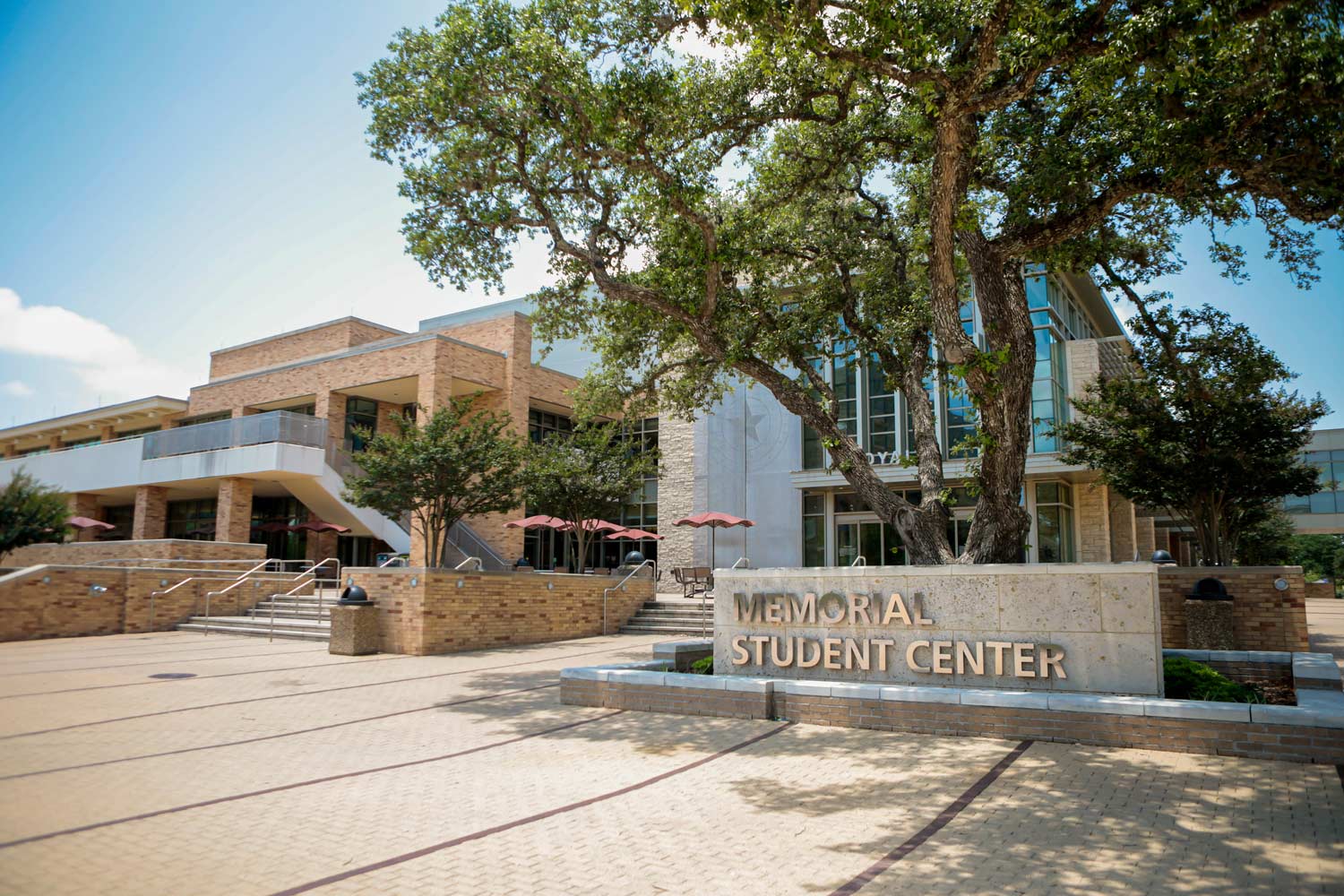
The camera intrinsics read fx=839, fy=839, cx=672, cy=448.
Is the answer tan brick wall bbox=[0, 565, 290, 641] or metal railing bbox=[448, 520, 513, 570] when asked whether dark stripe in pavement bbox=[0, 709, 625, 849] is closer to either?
tan brick wall bbox=[0, 565, 290, 641]

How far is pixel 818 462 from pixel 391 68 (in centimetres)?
1683

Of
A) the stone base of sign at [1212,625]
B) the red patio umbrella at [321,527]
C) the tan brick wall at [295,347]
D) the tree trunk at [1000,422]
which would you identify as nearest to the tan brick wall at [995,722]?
the tree trunk at [1000,422]

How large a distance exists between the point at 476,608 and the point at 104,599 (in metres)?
8.33

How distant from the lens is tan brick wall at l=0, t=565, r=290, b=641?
15891 mm

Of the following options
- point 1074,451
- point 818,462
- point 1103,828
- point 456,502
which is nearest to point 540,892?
point 1103,828

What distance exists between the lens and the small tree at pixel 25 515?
2102 cm

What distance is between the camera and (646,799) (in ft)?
18.2

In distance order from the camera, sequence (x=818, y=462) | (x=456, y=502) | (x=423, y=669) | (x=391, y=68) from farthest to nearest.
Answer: (x=818, y=462) → (x=456, y=502) → (x=423, y=669) → (x=391, y=68)

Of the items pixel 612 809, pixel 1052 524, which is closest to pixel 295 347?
pixel 1052 524

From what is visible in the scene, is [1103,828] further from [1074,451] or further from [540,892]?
[1074,451]

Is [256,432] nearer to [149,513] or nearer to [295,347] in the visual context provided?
[149,513]

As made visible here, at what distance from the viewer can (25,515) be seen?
21.3 m

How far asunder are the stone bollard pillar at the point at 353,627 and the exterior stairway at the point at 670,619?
19.7 ft

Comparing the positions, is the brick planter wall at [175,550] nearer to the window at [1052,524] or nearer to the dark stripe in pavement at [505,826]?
the dark stripe in pavement at [505,826]
